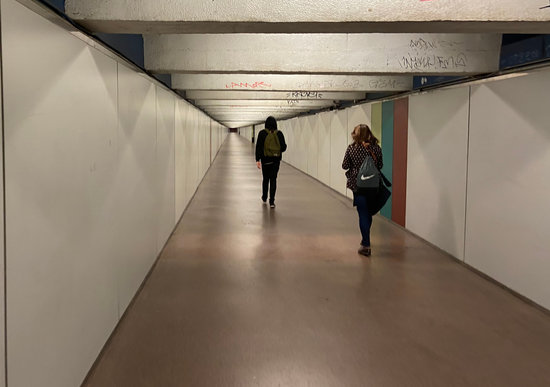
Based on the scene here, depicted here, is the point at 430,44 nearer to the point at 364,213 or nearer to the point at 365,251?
the point at 364,213

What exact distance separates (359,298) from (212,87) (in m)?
3.98

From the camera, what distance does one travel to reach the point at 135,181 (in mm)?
3762

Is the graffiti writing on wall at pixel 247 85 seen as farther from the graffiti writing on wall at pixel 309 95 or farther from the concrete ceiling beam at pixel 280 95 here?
the graffiti writing on wall at pixel 309 95

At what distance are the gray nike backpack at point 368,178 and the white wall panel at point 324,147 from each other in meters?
6.24

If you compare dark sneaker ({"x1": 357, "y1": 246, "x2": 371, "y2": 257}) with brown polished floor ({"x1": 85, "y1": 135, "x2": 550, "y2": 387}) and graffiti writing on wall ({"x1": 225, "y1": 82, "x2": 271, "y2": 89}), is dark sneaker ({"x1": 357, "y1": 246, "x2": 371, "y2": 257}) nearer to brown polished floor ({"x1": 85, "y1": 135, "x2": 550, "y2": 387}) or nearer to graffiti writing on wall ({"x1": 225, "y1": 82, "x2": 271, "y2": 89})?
brown polished floor ({"x1": 85, "y1": 135, "x2": 550, "y2": 387})

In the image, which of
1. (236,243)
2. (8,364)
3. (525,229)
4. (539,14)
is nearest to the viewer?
(8,364)

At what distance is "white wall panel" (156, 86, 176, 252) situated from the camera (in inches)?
197

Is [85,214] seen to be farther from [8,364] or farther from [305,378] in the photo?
[305,378]

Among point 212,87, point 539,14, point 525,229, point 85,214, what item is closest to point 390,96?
point 212,87

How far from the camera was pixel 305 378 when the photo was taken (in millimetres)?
2670

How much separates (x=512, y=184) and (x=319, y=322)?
6.44 feet

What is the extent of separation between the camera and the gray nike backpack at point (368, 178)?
512 centimetres

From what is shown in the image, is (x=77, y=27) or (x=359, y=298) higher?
(x=77, y=27)

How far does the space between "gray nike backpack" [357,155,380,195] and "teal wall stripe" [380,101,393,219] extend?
7.08 ft
